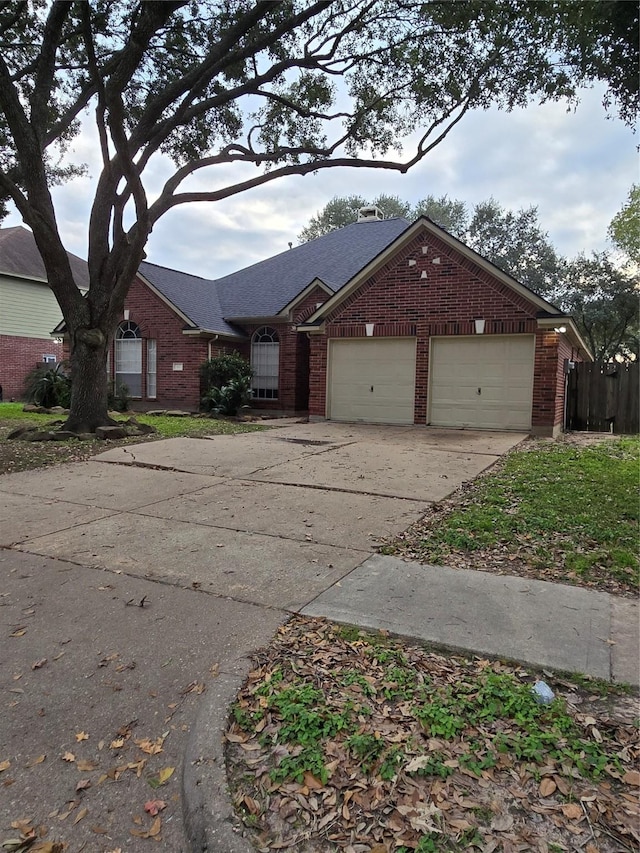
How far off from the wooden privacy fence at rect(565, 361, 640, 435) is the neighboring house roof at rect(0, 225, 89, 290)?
65.5 feet

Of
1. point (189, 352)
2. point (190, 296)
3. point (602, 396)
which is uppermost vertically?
point (190, 296)

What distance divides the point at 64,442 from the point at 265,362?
889 centimetres

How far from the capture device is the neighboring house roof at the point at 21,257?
2428 centimetres

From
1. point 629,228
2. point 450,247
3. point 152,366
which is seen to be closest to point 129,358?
point 152,366

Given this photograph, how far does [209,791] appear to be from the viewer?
193 cm

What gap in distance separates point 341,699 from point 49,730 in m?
1.26

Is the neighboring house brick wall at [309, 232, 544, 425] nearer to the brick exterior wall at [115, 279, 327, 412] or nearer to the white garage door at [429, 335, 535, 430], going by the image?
the white garage door at [429, 335, 535, 430]

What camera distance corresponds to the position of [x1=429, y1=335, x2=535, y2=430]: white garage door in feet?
42.7

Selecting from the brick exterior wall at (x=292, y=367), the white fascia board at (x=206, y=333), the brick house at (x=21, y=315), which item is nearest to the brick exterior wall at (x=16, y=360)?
the brick house at (x=21, y=315)

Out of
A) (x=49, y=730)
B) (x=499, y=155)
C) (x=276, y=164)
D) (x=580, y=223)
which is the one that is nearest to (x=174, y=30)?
(x=276, y=164)

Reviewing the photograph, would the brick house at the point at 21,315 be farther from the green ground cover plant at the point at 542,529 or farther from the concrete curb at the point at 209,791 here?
the concrete curb at the point at 209,791

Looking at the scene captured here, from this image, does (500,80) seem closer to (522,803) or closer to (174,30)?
(174,30)

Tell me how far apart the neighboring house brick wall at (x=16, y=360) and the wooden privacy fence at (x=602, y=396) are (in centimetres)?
2207

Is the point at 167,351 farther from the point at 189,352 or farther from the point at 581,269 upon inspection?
the point at 581,269
